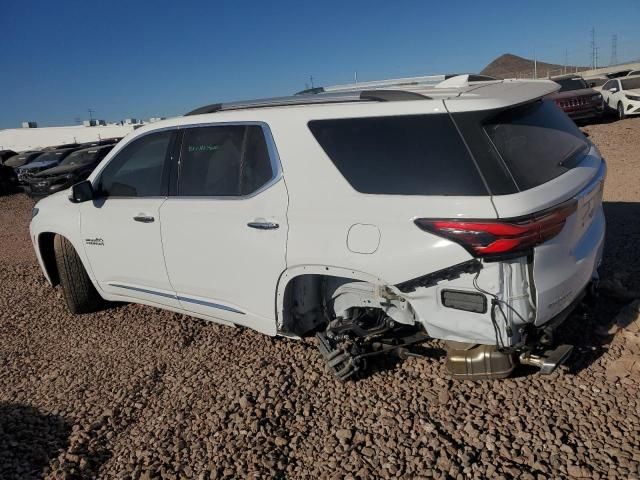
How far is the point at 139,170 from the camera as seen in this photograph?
4.32 meters

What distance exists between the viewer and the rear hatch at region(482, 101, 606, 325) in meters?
2.65

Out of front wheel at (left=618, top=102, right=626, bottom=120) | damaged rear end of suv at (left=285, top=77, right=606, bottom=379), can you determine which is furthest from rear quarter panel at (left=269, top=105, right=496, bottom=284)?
front wheel at (left=618, top=102, right=626, bottom=120)

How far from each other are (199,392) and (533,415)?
2.12 metres

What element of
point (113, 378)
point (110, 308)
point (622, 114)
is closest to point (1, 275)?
point (110, 308)

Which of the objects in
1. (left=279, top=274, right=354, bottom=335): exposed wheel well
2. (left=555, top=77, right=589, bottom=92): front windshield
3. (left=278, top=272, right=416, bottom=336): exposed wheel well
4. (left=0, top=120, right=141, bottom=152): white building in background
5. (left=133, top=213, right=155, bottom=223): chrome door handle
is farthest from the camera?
(left=0, top=120, right=141, bottom=152): white building in background

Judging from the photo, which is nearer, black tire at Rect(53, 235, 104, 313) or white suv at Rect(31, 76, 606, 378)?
white suv at Rect(31, 76, 606, 378)

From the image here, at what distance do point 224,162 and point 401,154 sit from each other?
139 centimetres

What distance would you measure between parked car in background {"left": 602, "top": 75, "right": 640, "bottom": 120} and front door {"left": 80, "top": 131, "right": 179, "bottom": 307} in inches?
693

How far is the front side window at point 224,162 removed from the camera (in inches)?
137

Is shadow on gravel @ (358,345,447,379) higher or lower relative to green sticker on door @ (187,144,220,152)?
lower

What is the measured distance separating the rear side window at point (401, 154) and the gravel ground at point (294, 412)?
1308mm

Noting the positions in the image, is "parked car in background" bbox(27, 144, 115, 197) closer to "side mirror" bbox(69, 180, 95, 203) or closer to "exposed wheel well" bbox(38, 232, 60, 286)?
"exposed wheel well" bbox(38, 232, 60, 286)

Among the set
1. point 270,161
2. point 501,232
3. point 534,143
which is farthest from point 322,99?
point 501,232

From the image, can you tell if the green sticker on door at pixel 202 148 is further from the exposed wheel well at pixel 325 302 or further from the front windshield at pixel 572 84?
the front windshield at pixel 572 84
